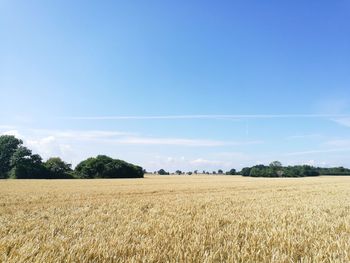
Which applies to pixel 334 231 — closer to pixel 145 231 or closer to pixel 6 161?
pixel 145 231

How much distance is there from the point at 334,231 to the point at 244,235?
260 centimetres

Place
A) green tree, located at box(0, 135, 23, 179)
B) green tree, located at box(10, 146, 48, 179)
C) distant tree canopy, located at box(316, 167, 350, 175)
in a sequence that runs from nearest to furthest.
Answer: green tree, located at box(10, 146, 48, 179), green tree, located at box(0, 135, 23, 179), distant tree canopy, located at box(316, 167, 350, 175)

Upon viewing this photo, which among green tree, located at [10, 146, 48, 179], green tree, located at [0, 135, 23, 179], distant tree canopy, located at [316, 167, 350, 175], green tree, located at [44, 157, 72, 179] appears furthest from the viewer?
distant tree canopy, located at [316, 167, 350, 175]

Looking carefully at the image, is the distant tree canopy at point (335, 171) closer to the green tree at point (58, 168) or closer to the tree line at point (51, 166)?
the tree line at point (51, 166)

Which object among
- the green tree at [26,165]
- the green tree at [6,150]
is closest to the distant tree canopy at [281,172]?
the green tree at [26,165]

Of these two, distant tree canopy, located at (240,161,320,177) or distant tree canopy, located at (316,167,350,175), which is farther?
distant tree canopy, located at (316,167,350,175)

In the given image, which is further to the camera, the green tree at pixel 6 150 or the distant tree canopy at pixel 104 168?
the distant tree canopy at pixel 104 168

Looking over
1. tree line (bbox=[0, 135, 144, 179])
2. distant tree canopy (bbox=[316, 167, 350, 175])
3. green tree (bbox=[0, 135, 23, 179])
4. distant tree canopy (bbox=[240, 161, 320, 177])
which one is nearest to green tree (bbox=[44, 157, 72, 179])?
tree line (bbox=[0, 135, 144, 179])

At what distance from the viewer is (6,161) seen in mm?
84062

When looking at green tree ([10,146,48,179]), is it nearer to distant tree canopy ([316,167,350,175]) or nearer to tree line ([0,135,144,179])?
tree line ([0,135,144,179])

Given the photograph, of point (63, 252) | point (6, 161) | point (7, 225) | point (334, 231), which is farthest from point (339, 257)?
point (6, 161)

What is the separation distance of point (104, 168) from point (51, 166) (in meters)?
12.4

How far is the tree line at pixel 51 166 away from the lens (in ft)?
252

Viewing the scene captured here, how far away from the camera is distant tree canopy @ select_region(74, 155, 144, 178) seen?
85125mm
